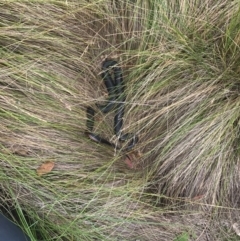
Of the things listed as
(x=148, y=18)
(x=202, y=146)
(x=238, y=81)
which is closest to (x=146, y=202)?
(x=202, y=146)

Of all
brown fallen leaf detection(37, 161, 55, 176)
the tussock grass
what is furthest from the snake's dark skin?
brown fallen leaf detection(37, 161, 55, 176)

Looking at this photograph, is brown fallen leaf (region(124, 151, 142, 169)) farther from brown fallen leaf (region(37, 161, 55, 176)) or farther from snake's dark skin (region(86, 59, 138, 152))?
brown fallen leaf (region(37, 161, 55, 176))

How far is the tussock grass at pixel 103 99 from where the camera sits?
1453 mm

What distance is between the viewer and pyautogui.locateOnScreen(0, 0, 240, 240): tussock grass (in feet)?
4.77

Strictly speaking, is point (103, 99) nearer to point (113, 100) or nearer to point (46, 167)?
point (113, 100)

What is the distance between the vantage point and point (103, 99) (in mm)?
1537

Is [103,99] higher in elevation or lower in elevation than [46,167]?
higher

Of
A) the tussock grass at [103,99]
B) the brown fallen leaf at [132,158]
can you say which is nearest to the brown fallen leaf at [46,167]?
the tussock grass at [103,99]

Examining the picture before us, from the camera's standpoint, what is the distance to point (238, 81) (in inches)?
60.3

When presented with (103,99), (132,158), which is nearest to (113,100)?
(103,99)

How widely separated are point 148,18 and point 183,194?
68 cm

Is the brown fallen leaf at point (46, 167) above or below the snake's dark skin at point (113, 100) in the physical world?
below

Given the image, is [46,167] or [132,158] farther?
[132,158]

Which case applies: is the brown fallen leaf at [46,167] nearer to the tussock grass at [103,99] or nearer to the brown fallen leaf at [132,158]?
the tussock grass at [103,99]
